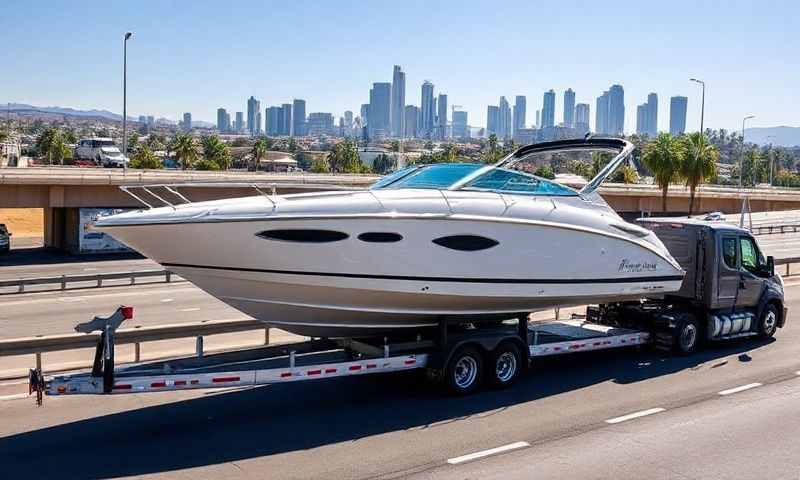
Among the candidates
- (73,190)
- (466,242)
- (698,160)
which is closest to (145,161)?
(73,190)

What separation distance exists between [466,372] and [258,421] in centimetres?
299

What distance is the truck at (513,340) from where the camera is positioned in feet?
30.6

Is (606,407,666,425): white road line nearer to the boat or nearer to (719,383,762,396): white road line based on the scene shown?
(719,383,762,396): white road line

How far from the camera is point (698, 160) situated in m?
51.8

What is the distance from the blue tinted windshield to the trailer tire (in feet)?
23.0

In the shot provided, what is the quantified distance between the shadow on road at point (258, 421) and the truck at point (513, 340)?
0.44 m

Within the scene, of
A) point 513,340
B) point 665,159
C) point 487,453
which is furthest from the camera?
point 665,159

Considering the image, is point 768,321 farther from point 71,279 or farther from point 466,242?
point 71,279

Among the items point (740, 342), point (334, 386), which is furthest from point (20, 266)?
point (740, 342)

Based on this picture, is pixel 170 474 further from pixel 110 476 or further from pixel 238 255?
pixel 238 255

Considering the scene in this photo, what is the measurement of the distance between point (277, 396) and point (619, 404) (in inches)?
182

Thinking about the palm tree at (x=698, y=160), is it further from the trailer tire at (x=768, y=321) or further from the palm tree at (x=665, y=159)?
the trailer tire at (x=768, y=321)

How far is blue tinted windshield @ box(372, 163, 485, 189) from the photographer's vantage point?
11734mm

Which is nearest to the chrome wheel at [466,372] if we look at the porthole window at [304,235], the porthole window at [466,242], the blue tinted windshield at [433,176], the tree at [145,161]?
the porthole window at [466,242]
